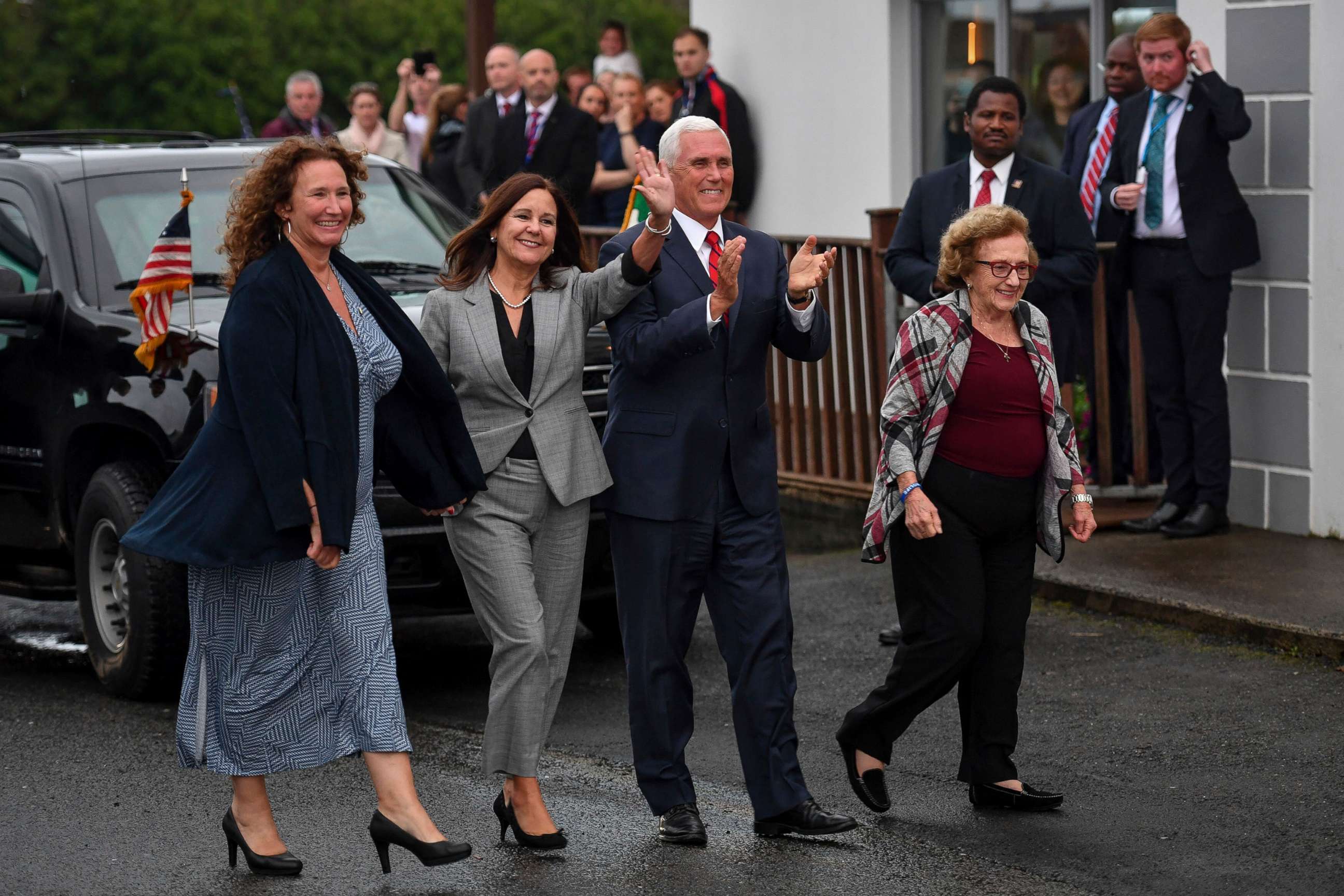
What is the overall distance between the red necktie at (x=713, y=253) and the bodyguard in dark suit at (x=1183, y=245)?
4.04m

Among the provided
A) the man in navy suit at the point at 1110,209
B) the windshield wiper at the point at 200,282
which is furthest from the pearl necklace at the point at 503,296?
the man in navy suit at the point at 1110,209

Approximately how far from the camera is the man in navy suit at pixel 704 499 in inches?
224

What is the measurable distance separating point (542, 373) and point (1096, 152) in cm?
510

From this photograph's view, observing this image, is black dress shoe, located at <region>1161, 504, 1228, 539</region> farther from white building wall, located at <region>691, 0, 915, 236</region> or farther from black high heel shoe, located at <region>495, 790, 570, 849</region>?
black high heel shoe, located at <region>495, 790, 570, 849</region>

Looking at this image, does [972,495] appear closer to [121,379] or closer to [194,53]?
[121,379]

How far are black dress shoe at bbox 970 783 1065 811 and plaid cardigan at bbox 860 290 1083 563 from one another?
0.69m

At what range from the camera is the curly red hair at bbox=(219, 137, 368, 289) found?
547cm

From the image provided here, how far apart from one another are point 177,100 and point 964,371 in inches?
1516

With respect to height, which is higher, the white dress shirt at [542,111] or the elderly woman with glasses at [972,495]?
the white dress shirt at [542,111]

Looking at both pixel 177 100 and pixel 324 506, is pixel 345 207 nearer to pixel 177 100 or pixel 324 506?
pixel 324 506

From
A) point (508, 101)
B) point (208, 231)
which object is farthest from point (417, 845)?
Answer: point (508, 101)

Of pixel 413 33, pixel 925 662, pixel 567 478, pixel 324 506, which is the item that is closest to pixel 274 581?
pixel 324 506

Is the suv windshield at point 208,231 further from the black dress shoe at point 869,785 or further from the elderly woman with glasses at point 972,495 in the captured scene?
the black dress shoe at point 869,785

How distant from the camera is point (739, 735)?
227 inches
